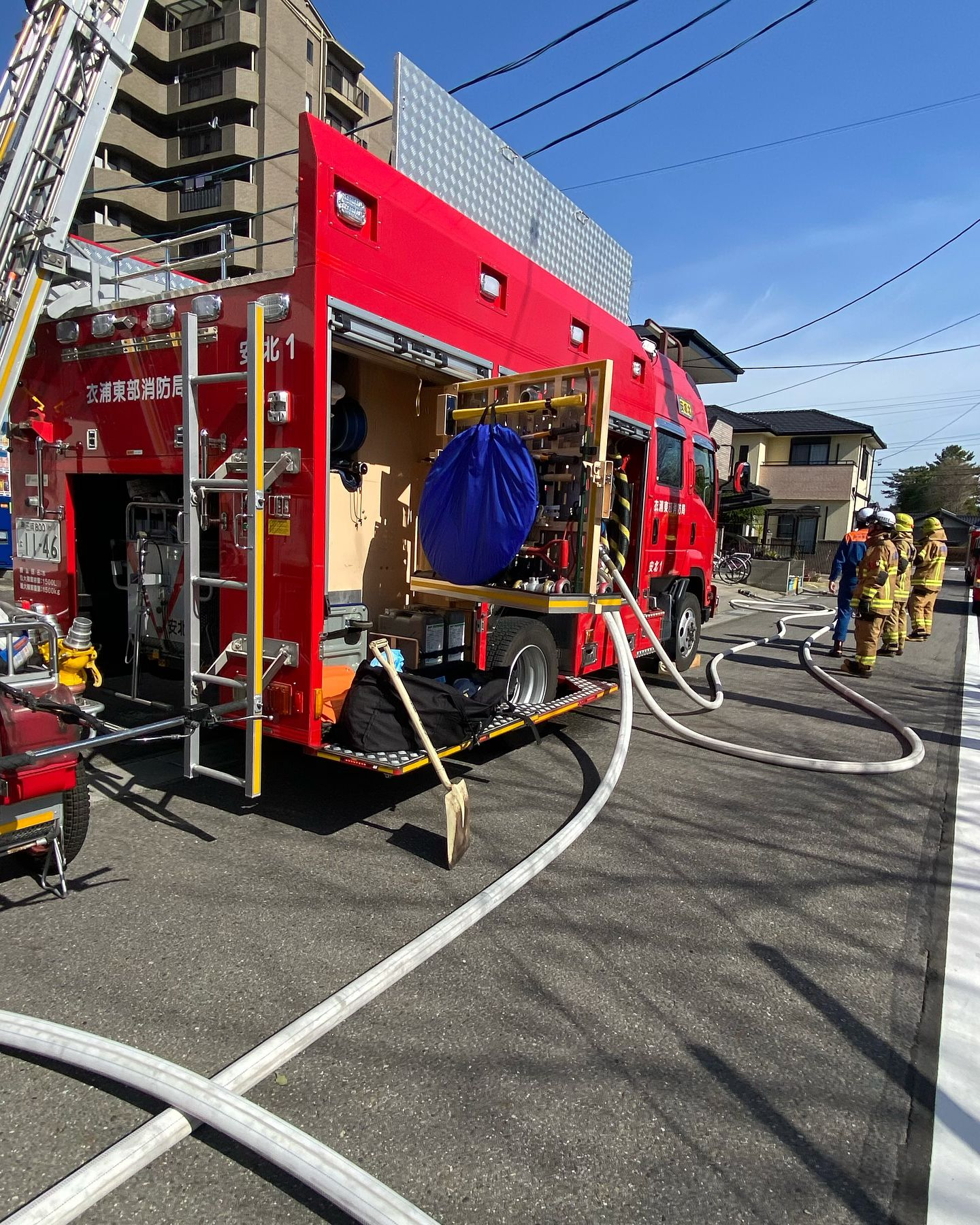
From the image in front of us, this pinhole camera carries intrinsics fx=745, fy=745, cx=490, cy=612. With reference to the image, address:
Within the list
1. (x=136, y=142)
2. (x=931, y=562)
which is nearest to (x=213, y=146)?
(x=136, y=142)

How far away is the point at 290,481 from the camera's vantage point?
3.59 metres

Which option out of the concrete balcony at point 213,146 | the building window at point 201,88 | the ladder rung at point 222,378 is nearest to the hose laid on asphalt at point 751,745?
the ladder rung at point 222,378

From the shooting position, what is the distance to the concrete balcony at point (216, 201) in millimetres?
35969

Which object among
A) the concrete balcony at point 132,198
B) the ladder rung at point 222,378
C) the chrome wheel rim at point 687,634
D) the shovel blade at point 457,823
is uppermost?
the concrete balcony at point 132,198

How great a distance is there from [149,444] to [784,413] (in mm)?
41556

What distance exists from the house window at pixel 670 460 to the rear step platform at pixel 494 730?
227 cm

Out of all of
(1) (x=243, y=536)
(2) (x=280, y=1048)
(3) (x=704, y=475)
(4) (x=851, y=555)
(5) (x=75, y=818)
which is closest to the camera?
(2) (x=280, y=1048)

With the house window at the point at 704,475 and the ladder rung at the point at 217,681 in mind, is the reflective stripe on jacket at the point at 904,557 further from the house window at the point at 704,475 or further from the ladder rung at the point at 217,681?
the ladder rung at the point at 217,681

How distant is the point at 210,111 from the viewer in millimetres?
36125

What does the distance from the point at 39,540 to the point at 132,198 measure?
129 feet

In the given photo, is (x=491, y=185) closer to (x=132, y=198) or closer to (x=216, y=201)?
(x=216, y=201)

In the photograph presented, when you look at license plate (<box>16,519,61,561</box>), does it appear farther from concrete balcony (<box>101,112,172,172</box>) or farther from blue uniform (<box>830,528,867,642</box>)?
concrete balcony (<box>101,112,172,172</box>)

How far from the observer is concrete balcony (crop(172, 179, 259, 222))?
35969 millimetres

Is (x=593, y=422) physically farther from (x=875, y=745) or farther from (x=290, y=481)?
(x=875, y=745)
